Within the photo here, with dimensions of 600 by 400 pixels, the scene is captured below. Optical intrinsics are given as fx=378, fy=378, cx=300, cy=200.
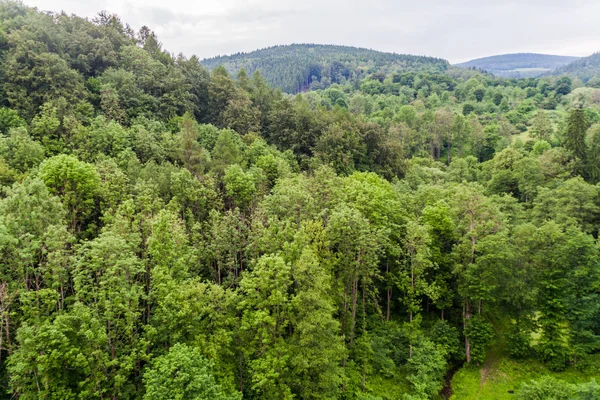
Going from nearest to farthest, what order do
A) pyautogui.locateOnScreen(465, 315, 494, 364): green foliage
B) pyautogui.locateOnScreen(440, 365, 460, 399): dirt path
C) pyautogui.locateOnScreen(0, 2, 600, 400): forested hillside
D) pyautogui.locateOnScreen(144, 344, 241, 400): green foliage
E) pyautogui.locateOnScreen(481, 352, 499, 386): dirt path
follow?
pyautogui.locateOnScreen(144, 344, 241, 400): green foliage → pyautogui.locateOnScreen(0, 2, 600, 400): forested hillside → pyautogui.locateOnScreen(440, 365, 460, 399): dirt path → pyautogui.locateOnScreen(481, 352, 499, 386): dirt path → pyautogui.locateOnScreen(465, 315, 494, 364): green foliage

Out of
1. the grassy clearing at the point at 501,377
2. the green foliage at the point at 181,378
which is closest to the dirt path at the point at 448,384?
the grassy clearing at the point at 501,377

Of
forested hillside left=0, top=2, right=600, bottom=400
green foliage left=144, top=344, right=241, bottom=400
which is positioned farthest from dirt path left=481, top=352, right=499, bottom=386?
green foliage left=144, top=344, right=241, bottom=400

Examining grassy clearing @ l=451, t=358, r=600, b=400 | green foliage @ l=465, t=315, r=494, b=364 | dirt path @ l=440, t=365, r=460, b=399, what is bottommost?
dirt path @ l=440, t=365, r=460, b=399

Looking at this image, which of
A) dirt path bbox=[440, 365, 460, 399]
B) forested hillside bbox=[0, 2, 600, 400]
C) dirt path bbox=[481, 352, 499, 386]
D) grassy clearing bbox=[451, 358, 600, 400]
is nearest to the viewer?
forested hillside bbox=[0, 2, 600, 400]

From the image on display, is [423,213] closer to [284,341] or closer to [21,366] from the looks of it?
[284,341]

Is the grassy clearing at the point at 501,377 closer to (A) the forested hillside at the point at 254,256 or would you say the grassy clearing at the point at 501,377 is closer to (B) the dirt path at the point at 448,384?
(A) the forested hillside at the point at 254,256

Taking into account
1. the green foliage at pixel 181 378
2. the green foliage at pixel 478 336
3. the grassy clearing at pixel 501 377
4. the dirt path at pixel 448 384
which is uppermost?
the green foliage at pixel 181 378

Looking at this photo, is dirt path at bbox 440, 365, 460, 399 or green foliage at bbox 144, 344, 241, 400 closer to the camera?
green foliage at bbox 144, 344, 241, 400

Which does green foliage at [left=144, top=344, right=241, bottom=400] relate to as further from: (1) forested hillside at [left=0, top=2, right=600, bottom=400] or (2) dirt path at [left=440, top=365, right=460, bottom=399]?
(2) dirt path at [left=440, top=365, right=460, bottom=399]

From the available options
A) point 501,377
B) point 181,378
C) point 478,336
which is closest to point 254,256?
point 181,378

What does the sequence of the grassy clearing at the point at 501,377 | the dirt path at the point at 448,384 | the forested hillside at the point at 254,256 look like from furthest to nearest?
the dirt path at the point at 448,384 < the grassy clearing at the point at 501,377 < the forested hillside at the point at 254,256
